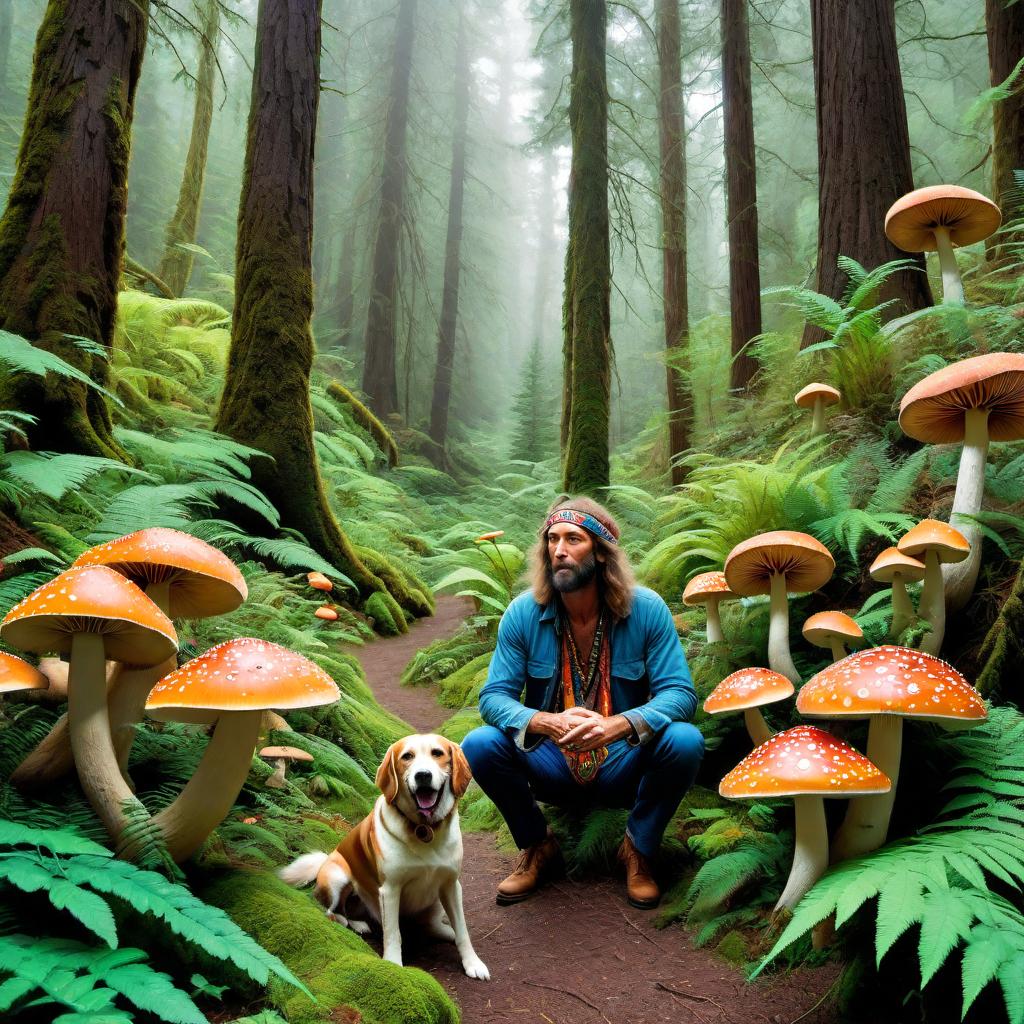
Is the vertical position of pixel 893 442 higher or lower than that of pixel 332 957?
higher

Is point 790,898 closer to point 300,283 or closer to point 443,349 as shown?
point 300,283

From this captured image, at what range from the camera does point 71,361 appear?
4641mm

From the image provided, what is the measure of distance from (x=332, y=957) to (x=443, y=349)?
22331 mm

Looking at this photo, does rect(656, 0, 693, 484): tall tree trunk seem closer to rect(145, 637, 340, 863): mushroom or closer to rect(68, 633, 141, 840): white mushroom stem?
rect(145, 637, 340, 863): mushroom

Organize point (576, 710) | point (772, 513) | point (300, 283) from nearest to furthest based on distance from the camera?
point (576, 710), point (772, 513), point (300, 283)

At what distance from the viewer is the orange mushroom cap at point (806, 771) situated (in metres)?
2.21

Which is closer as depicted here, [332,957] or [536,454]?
[332,957]

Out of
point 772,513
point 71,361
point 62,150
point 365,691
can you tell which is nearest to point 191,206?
point 62,150

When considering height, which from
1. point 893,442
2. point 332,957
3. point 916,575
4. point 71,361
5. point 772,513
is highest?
point 71,361

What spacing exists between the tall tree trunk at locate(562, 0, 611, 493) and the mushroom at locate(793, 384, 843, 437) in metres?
3.48

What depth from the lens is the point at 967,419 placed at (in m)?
Result: 3.04

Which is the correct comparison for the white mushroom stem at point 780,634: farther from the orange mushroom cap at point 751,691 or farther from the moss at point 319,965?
the moss at point 319,965

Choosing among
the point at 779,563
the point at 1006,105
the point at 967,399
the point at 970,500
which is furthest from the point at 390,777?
the point at 1006,105

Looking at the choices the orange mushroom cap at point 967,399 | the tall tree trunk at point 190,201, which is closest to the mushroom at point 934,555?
the orange mushroom cap at point 967,399
